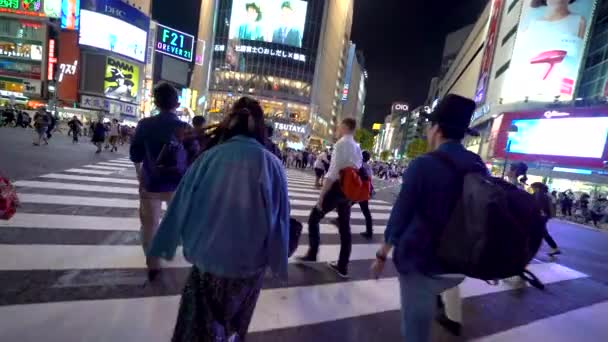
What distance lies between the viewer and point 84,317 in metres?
2.42

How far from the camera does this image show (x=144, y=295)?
9.36 feet

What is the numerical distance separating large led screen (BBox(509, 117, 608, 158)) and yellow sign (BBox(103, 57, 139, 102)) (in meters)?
49.9

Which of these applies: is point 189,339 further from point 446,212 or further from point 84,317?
point 446,212

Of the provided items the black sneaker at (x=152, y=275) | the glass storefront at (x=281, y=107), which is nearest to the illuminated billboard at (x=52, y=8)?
the glass storefront at (x=281, y=107)

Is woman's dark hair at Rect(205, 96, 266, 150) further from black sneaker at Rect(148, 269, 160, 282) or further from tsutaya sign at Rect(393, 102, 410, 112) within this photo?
tsutaya sign at Rect(393, 102, 410, 112)

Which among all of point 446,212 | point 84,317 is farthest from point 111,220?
point 446,212

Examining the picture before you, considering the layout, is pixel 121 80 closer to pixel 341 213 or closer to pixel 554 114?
pixel 341 213

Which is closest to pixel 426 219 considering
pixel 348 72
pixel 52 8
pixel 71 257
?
pixel 71 257

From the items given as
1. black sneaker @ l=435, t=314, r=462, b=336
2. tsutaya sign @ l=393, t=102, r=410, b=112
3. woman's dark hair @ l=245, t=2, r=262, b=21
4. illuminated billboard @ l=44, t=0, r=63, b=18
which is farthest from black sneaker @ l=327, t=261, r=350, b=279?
tsutaya sign @ l=393, t=102, r=410, b=112

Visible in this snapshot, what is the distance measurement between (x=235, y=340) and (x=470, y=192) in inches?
61.3

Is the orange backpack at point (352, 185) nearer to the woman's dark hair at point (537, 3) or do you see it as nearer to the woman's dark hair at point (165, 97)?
the woman's dark hair at point (165, 97)

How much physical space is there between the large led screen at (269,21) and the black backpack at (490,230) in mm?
73050

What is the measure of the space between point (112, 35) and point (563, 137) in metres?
53.2

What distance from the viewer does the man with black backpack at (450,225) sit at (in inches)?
60.4
